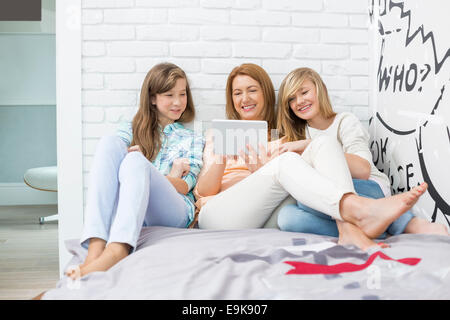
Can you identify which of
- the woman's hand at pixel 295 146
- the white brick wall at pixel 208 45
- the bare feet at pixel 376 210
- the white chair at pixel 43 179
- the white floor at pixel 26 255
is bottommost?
the white floor at pixel 26 255

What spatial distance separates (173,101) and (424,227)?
1147 millimetres

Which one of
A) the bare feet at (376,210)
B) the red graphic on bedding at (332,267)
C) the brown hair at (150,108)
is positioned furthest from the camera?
the brown hair at (150,108)

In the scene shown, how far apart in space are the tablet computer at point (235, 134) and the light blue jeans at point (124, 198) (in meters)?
0.24

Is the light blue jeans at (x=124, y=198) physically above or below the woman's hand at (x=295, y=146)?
below

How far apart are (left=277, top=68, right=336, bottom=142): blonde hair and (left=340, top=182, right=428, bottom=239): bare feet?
69 centimetres

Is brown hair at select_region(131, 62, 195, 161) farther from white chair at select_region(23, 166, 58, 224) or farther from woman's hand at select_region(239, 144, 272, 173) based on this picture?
white chair at select_region(23, 166, 58, 224)

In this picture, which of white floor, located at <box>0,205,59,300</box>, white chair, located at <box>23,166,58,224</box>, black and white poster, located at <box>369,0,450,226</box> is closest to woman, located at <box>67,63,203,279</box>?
white floor, located at <box>0,205,59,300</box>

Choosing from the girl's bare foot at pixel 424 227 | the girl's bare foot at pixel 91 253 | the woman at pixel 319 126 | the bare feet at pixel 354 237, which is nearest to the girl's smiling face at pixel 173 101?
the woman at pixel 319 126

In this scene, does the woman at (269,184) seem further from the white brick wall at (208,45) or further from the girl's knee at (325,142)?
the white brick wall at (208,45)

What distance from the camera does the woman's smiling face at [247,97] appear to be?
6.05ft

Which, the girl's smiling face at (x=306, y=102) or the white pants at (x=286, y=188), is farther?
the girl's smiling face at (x=306, y=102)

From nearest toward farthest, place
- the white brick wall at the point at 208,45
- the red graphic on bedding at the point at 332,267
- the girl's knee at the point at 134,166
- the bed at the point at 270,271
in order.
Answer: the bed at the point at 270,271 → the red graphic on bedding at the point at 332,267 → the girl's knee at the point at 134,166 → the white brick wall at the point at 208,45
